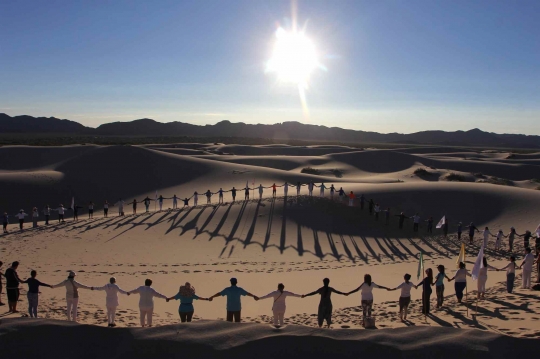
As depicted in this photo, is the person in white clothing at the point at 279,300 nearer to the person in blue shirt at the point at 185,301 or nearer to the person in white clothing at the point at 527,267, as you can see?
the person in blue shirt at the point at 185,301

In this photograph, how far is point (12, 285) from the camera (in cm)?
988

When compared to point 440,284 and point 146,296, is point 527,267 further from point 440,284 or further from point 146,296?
point 146,296

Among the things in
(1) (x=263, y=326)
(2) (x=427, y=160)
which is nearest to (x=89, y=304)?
(1) (x=263, y=326)

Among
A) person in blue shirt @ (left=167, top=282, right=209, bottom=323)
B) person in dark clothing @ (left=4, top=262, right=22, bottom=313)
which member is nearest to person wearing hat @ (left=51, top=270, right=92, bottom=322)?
person in dark clothing @ (left=4, top=262, right=22, bottom=313)

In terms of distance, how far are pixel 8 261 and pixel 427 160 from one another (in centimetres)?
5799

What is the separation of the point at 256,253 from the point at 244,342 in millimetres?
11293

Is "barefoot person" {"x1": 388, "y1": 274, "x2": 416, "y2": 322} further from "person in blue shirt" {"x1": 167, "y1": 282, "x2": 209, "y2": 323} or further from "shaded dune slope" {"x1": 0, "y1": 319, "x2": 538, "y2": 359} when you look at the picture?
"person in blue shirt" {"x1": 167, "y1": 282, "x2": 209, "y2": 323}

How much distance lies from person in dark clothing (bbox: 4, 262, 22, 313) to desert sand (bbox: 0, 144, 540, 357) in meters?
0.35

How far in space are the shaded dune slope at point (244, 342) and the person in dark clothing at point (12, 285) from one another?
8.54 ft

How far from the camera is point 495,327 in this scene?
28.9 feet

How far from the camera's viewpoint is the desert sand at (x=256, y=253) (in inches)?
290

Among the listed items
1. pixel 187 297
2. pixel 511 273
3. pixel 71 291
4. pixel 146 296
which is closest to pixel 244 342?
pixel 187 297

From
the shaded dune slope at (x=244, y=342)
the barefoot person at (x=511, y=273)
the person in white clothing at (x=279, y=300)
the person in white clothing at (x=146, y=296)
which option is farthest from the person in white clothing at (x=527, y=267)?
the person in white clothing at (x=146, y=296)

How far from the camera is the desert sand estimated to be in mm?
7367
